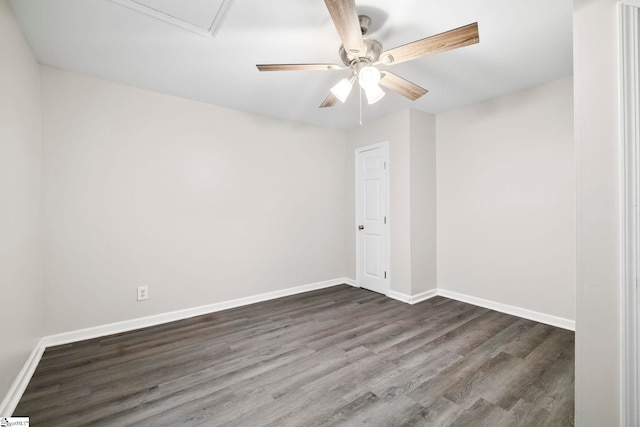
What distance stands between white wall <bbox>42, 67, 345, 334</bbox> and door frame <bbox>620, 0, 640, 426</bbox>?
10.6 feet

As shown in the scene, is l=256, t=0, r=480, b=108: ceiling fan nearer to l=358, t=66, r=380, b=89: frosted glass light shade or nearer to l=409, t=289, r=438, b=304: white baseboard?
l=358, t=66, r=380, b=89: frosted glass light shade

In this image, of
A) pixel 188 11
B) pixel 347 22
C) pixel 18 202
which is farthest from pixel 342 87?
pixel 18 202

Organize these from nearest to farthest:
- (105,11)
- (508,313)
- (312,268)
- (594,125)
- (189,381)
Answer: (594,125) < (105,11) < (189,381) < (508,313) < (312,268)

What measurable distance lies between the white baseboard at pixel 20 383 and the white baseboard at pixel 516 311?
411 centimetres

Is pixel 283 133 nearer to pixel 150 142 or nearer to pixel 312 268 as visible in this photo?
pixel 150 142

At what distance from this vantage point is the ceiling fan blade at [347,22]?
1305 millimetres

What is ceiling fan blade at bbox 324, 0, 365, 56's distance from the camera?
1.30 meters

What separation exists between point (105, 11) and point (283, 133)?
7.46 ft

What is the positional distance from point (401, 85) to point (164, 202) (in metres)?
2.63

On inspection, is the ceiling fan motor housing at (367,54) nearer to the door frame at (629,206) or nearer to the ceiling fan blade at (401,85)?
the ceiling fan blade at (401,85)

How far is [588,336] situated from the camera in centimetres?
123

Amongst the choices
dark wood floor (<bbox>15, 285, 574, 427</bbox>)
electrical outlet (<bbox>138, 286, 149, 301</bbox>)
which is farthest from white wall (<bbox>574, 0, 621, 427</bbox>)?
electrical outlet (<bbox>138, 286, 149, 301</bbox>)

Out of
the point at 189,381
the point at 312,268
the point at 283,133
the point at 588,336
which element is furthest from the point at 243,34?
the point at 312,268

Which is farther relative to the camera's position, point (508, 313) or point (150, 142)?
point (508, 313)
